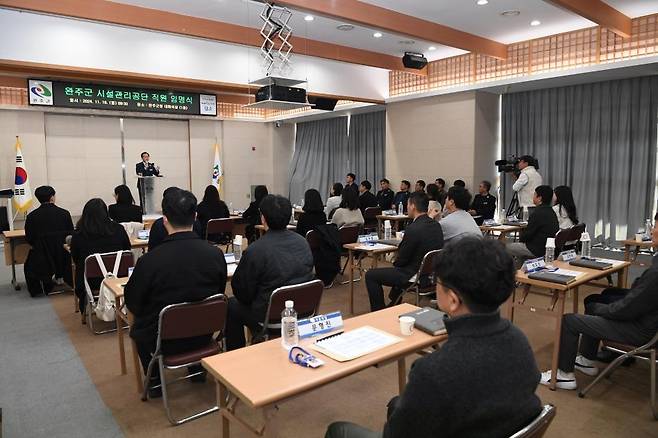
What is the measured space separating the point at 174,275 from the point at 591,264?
2941mm

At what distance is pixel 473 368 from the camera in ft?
3.67

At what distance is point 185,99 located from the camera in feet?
29.6

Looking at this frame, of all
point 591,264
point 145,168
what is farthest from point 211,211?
point 591,264

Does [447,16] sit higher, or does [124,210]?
[447,16]

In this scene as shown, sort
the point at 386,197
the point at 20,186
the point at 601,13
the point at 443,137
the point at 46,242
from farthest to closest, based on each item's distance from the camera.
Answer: the point at 386,197, the point at 443,137, the point at 20,186, the point at 601,13, the point at 46,242

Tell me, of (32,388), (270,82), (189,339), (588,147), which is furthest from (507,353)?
(588,147)

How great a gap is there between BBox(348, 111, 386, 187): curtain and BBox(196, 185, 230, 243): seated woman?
188 inches

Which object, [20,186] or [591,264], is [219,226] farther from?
[20,186]

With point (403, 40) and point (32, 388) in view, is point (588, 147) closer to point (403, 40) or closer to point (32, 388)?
point (403, 40)

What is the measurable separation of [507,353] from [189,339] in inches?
72.7

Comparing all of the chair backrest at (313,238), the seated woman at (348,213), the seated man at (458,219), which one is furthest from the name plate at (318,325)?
the seated woman at (348,213)

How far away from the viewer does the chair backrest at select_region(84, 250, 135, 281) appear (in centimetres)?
382

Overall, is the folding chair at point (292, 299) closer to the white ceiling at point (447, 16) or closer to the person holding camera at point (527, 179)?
the white ceiling at point (447, 16)

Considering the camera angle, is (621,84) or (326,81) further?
(326,81)
